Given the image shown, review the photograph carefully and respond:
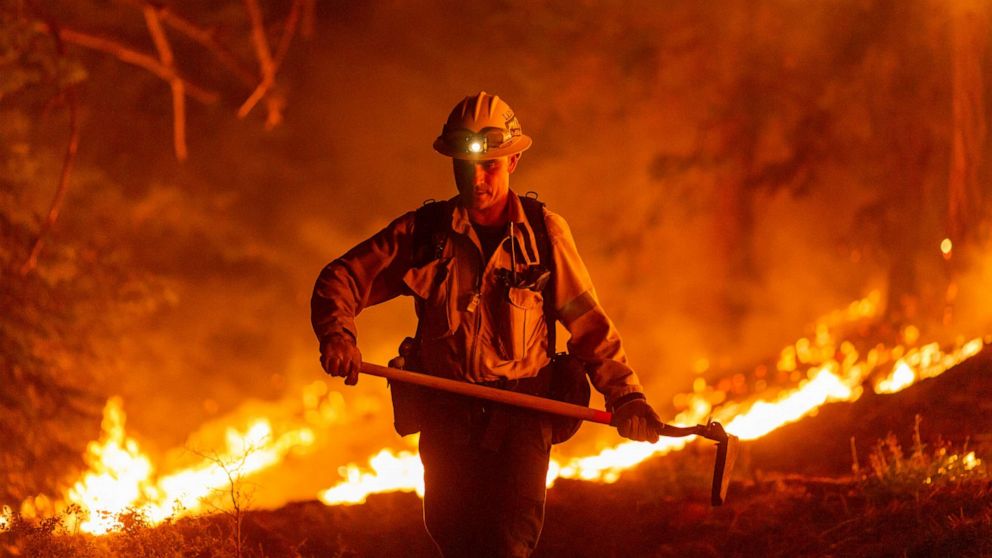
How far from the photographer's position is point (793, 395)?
10188mm

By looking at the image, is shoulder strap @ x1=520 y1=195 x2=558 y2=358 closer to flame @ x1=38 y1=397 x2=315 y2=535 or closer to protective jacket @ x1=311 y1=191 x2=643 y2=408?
protective jacket @ x1=311 y1=191 x2=643 y2=408

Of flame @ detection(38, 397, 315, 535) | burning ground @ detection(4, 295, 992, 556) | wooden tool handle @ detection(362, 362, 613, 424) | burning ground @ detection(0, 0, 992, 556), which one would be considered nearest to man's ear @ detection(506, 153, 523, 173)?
wooden tool handle @ detection(362, 362, 613, 424)

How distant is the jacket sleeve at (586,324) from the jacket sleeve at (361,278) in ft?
1.95

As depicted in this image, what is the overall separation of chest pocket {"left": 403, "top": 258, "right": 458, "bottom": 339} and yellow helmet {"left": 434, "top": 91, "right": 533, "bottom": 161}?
0.43 m

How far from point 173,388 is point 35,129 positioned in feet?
11.4

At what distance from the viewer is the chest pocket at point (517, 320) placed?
4.23m

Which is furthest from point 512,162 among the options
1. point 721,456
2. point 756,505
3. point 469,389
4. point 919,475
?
point 919,475

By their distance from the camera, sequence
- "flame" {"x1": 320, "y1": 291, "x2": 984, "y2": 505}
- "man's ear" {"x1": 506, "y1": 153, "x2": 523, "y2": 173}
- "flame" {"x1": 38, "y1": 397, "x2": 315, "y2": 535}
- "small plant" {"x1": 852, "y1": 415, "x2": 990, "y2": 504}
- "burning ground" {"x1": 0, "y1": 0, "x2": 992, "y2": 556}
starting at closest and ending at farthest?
"man's ear" {"x1": 506, "y1": 153, "x2": 523, "y2": 173}
"small plant" {"x1": 852, "y1": 415, "x2": 990, "y2": 504}
"flame" {"x1": 320, "y1": 291, "x2": 984, "y2": 505}
"flame" {"x1": 38, "y1": 397, "x2": 315, "y2": 535}
"burning ground" {"x1": 0, "y1": 0, "x2": 992, "y2": 556}

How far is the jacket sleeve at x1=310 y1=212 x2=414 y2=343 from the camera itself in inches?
169

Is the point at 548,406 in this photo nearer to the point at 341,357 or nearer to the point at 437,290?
the point at 437,290

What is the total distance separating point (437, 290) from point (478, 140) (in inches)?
23.5

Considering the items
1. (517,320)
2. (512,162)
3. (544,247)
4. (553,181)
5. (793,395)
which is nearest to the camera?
(517,320)

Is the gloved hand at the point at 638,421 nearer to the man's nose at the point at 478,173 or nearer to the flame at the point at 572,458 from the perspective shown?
the man's nose at the point at 478,173

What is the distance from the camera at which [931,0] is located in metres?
11.0
